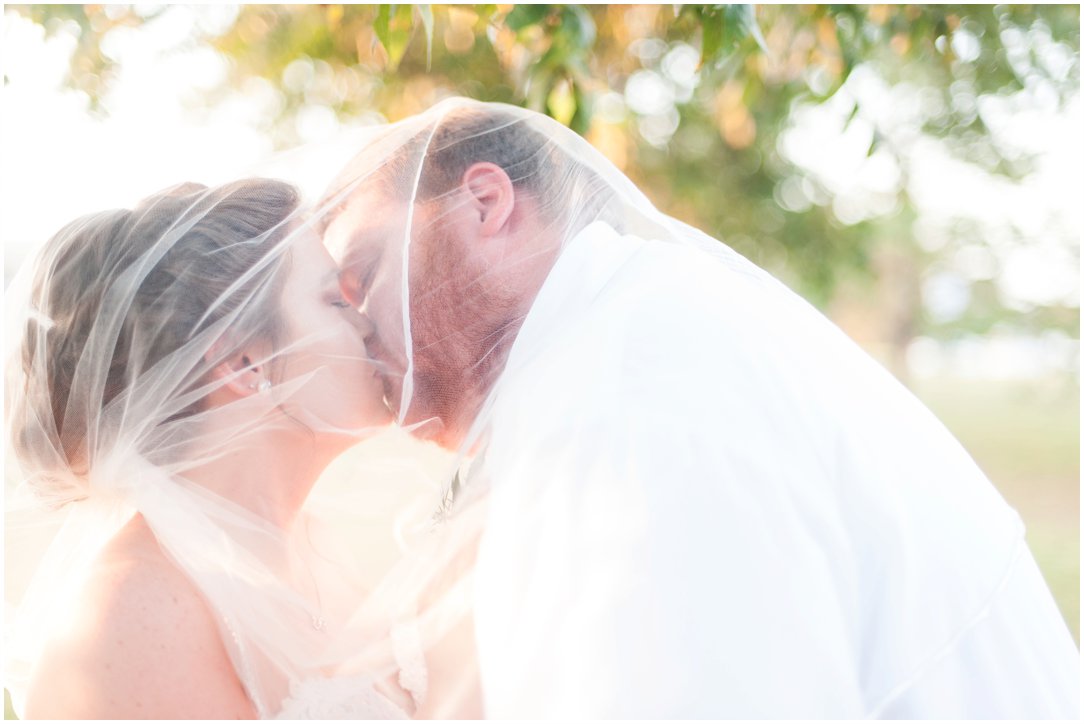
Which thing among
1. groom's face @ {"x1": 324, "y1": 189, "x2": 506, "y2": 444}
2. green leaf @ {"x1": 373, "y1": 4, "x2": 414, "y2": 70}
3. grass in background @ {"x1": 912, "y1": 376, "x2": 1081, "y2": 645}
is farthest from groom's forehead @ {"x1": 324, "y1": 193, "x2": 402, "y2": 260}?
grass in background @ {"x1": 912, "y1": 376, "x2": 1081, "y2": 645}

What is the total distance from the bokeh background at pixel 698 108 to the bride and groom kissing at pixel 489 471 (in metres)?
0.33

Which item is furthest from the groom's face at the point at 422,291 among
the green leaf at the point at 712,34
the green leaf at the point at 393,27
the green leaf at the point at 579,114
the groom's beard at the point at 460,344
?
the green leaf at the point at 712,34

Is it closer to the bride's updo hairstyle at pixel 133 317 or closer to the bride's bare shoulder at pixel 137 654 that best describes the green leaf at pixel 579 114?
the bride's updo hairstyle at pixel 133 317

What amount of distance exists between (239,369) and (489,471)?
0.74m

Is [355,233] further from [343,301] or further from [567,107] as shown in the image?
[567,107]

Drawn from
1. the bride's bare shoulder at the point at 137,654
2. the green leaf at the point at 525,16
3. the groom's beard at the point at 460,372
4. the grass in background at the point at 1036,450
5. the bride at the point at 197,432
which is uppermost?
Result: the grass in background at the point at 1036,450

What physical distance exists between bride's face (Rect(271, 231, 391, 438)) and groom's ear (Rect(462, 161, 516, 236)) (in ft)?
1.22

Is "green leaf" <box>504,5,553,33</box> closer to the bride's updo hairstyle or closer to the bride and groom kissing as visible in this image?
the bride and groom kissing

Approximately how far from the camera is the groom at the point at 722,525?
164cm

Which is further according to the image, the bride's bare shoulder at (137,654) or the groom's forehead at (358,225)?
the groom's forehead at (358,225)

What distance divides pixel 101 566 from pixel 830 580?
1538 millimetres

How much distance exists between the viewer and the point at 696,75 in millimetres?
5051

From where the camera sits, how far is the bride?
2.22 m

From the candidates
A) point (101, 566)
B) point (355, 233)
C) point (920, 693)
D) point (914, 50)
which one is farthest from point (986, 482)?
point (914, 50)
